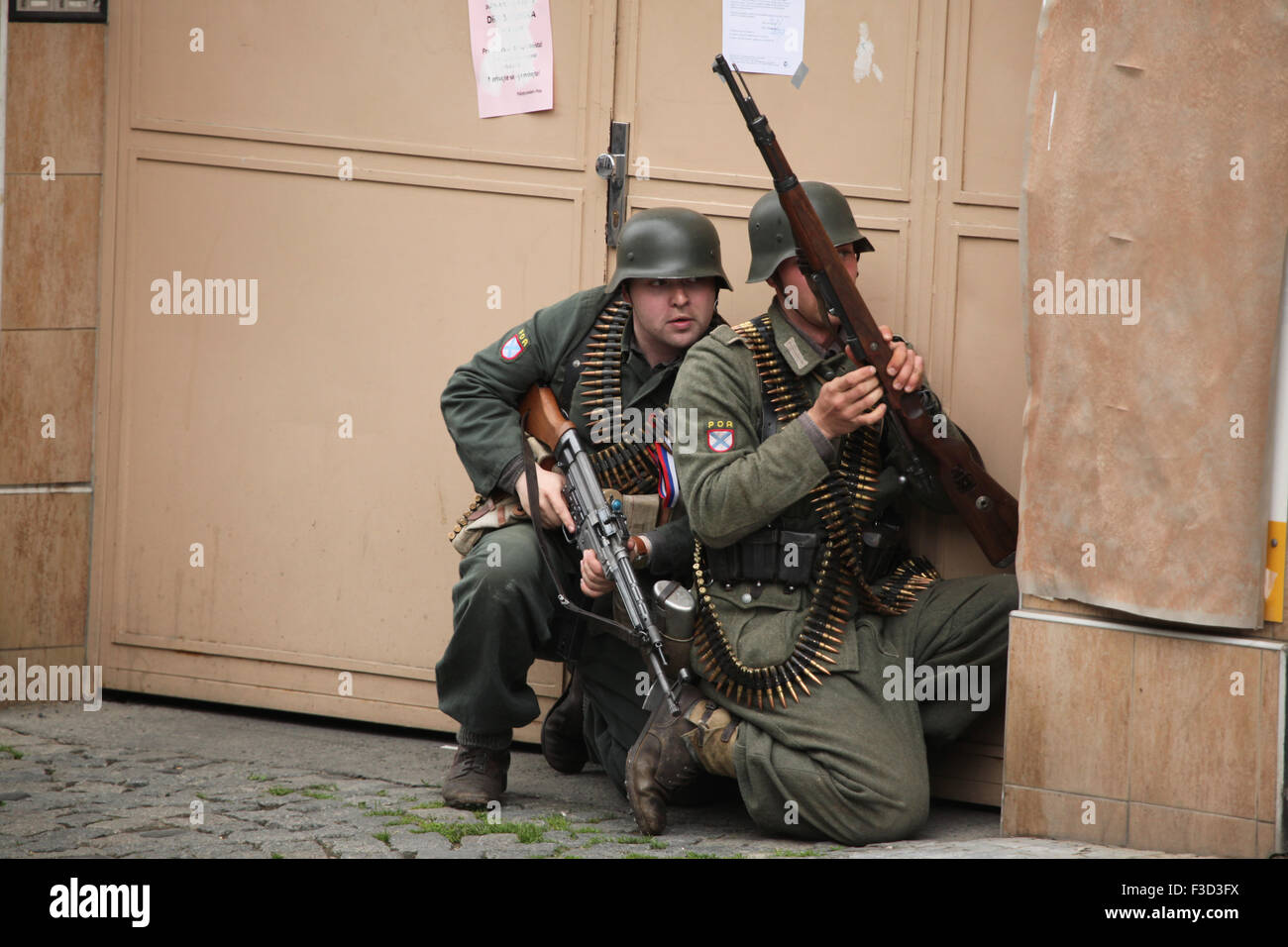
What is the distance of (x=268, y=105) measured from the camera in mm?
5344

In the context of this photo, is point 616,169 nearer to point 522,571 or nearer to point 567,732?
point 522,571

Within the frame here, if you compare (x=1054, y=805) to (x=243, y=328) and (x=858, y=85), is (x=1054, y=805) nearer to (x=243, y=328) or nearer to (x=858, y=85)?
(x=858, y=85)

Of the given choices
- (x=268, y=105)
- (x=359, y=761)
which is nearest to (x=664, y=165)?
(x=268, y=105)

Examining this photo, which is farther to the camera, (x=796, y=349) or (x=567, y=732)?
(x=567, y=732)

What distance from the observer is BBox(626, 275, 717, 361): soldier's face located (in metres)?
4.57

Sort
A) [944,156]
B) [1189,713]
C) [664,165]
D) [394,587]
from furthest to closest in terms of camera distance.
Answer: [394,587] < [664,165] < [944,156] < [1189,713]

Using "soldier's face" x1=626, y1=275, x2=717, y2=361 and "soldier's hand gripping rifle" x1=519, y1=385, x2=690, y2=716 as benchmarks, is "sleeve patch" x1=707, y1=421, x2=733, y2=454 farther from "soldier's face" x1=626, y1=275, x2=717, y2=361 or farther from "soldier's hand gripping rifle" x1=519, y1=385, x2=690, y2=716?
"soldier's face" x1=626, y1=275, x2=717, y2=361

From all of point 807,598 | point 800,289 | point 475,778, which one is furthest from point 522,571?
point 800,289

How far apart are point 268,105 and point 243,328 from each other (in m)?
0.83

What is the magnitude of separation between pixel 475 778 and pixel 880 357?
5.92ft

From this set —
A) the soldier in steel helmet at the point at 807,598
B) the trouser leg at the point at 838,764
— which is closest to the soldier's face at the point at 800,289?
the soldier in steel helmet at the point at 807,598

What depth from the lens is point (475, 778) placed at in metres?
4.54

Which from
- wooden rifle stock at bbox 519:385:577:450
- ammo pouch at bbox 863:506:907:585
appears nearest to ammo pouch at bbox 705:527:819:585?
ammo pouch at bbox 863:506:907:585

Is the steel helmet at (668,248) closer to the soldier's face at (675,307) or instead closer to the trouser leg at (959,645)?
the soldier's face at (675,307)
